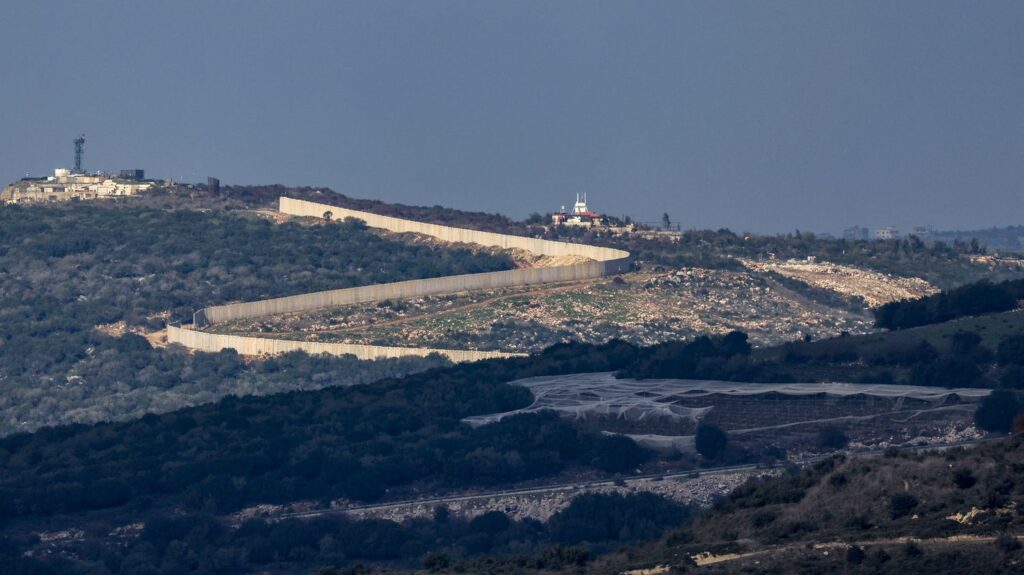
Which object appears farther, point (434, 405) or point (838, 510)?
point (434, 405)

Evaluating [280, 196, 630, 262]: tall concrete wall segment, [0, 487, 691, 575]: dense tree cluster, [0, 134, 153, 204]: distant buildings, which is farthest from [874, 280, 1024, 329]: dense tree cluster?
[0, 134, 153, 204]: distant buildings

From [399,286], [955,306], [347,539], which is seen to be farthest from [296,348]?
[347,539]

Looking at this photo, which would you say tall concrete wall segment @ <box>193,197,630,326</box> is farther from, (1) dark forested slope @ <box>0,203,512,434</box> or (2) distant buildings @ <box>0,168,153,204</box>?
(2) distant buildings @ <box>0,168,153,204</box>

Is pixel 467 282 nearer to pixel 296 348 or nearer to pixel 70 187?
pixel 296 348

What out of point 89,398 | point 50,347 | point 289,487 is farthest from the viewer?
point 50,347

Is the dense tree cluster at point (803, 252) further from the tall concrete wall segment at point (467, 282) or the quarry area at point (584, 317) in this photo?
the quarry area at point (584, 317)

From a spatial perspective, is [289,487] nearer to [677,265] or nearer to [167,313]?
[167,313]

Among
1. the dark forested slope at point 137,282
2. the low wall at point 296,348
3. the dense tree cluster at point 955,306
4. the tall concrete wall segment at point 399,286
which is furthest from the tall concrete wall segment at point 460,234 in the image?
the dense tree cluster at point 955,306

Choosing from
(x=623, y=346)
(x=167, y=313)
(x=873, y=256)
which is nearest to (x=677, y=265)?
(x=873, y=256)
